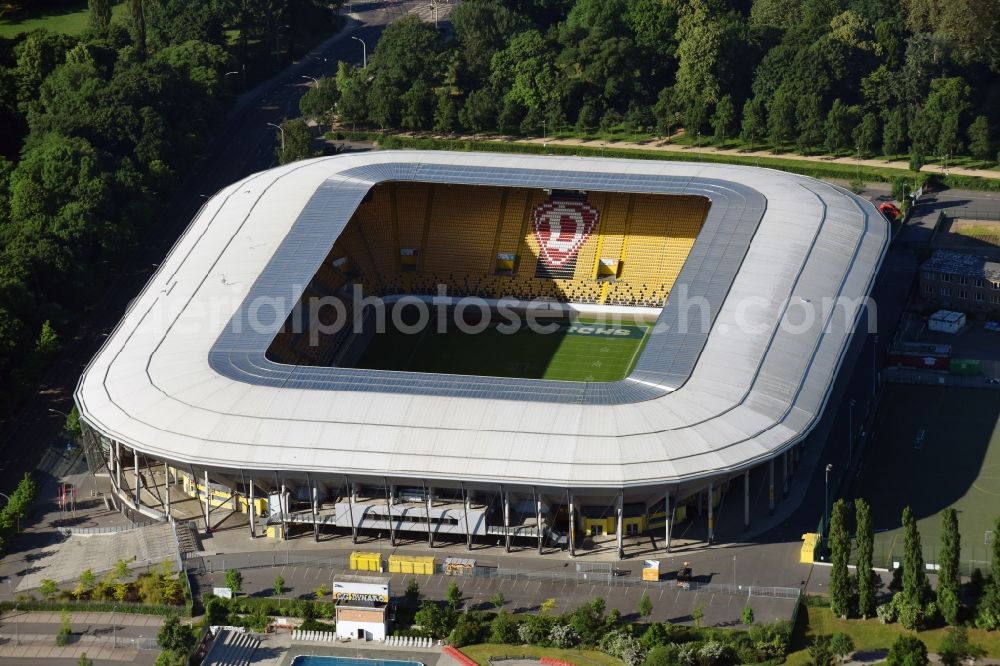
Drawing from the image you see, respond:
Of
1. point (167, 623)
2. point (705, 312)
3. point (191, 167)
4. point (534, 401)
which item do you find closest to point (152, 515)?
point (167, 623)

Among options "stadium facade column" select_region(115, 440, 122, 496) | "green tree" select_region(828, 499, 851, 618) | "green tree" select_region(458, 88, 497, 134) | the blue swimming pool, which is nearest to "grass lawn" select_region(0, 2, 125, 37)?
"green tree" select_region(458, 88, 497, 134)

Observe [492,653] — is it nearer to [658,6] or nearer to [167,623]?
[167,623]

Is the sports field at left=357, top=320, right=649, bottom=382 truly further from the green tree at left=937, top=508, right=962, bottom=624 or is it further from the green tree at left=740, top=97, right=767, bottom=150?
the green tree at left=740, top=97, right=767, bottom=150

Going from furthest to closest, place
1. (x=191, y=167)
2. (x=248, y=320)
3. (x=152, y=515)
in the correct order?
(x=191, y=167), (x=248, y=320), (x=152, y=515)

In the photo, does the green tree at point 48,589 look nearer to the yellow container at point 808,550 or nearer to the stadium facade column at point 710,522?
the stadium facade column at point 710,522

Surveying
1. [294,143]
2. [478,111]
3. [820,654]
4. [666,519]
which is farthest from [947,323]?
[294,143]

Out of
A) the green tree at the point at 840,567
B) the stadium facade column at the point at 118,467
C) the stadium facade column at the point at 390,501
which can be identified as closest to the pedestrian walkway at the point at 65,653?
the stadium facade column at the point at 118,467

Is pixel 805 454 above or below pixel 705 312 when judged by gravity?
below
